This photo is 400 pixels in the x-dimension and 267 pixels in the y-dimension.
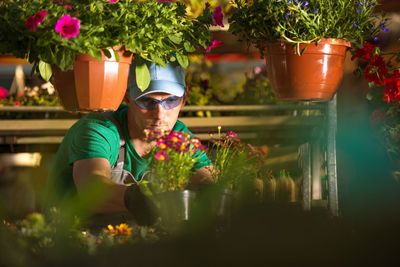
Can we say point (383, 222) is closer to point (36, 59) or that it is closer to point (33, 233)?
point (33, 233)

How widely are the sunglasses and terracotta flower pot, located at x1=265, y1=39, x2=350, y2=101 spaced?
0.32 metres

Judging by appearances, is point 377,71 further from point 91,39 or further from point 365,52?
point 91,39

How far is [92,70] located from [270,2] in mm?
574

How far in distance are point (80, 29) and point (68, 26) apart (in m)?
0.06

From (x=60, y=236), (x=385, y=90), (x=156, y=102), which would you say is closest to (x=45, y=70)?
(x=156, y=102)

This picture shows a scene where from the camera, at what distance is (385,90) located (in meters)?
2.60

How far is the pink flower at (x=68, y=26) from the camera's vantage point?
187 cm

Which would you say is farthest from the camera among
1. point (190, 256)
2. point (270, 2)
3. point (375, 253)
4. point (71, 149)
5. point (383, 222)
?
point (71, 149)

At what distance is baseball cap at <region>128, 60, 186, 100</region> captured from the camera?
2.28 m

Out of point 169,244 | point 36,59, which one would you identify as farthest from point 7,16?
point 169,244

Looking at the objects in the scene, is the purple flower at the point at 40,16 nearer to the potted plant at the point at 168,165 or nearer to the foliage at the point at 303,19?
the potted plant at the point at 168,165

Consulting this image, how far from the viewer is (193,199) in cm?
168

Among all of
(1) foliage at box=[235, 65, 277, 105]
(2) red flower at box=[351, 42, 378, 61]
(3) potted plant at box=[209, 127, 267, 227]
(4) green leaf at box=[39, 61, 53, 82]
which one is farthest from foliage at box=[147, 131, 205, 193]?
(1) foliage at box=[235, 65, 277, 105]

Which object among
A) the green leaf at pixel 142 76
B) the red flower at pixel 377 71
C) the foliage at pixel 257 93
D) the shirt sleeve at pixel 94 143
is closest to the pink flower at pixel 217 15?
the green leaf at pixel 142 76
